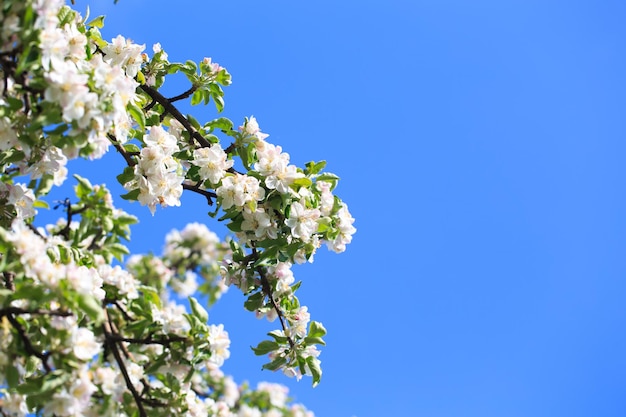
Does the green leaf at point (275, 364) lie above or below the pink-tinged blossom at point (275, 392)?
below

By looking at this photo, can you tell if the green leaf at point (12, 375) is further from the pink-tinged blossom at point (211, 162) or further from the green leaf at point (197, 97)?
the green leaf at point (197, 97)

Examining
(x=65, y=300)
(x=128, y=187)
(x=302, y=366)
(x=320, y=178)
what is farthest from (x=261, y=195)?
(x=65, y=300)

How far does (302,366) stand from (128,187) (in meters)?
1.05

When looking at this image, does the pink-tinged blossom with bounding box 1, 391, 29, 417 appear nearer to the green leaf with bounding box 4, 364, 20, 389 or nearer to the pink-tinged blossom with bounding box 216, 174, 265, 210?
the green leaf with bounding box 4, 364, 20, 389

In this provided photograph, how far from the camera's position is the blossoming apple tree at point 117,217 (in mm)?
1908

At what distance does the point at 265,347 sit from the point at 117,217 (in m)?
0.84

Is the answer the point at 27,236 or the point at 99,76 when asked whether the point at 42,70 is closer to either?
the point at 99,76

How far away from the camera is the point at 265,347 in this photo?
284 cm

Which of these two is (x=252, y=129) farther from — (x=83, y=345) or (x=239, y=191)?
(x=83, y=345)

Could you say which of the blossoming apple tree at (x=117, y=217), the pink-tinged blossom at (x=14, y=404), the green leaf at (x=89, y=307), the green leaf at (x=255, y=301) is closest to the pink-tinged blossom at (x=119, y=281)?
the blossoming apple tree at (x=117, y=217)

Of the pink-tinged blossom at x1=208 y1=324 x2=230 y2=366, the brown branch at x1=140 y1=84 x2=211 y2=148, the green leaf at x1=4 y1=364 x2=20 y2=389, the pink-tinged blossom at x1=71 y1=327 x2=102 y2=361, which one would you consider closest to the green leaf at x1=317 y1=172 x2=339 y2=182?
the brown branch at x1=140 y1=84 x2=211 y2=148

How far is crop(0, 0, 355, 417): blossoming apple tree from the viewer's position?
1.91m

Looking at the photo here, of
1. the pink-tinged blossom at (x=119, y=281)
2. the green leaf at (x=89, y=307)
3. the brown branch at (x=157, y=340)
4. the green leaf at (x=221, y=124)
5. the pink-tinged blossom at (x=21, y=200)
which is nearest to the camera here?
the green leaf at (x=89, y=307)

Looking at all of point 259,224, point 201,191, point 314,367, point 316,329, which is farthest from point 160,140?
point 314,367
